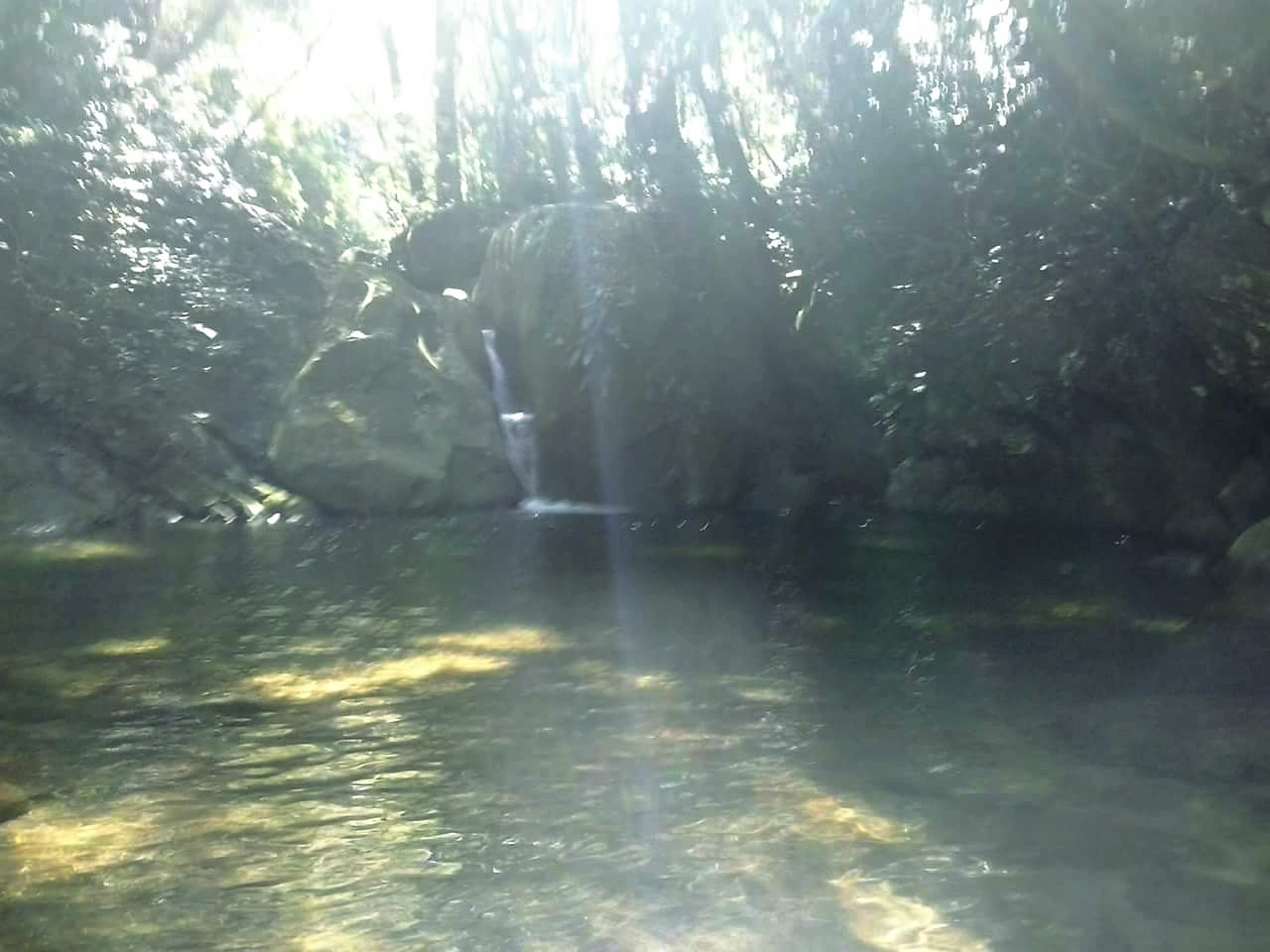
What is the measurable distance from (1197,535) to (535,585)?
603 centimetres

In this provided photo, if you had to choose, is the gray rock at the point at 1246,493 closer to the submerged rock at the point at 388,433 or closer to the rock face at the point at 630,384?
the rock face at the point at 630,384

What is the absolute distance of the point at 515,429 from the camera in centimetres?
1884

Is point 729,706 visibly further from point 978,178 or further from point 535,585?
point 978,178

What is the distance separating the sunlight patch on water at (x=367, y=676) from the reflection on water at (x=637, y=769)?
3 centimetres

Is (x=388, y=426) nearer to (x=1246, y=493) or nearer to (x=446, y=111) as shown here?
(x=446, y=111)

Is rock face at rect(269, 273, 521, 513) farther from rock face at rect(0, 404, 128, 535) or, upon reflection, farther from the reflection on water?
the reflection on water

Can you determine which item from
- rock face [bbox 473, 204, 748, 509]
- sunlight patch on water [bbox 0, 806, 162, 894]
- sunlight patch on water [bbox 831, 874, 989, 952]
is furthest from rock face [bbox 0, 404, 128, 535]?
sunlight patch on water [bbox 831, 874, 989, 952]

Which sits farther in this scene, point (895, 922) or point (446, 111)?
point (446, 111)

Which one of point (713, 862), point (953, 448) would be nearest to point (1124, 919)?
point (713, 862)

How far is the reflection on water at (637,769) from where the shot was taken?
3.99m

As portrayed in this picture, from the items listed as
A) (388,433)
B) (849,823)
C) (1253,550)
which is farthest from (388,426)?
(849,823)

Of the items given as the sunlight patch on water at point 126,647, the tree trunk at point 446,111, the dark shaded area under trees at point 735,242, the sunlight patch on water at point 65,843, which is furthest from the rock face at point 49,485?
the sunlight patch on water at point 65,843

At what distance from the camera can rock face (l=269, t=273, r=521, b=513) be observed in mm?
17188

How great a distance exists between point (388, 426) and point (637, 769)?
41.6ft
